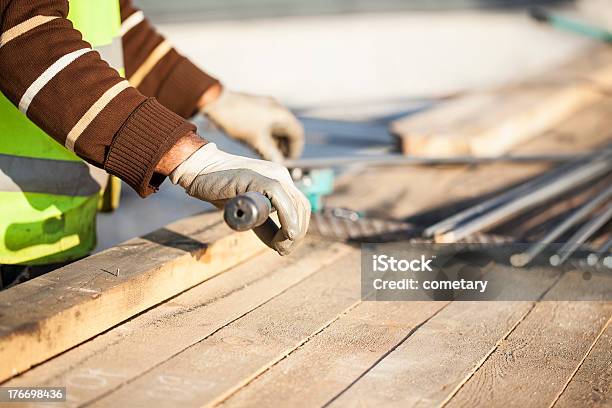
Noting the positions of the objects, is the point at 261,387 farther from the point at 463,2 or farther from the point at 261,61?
the point at 463,2

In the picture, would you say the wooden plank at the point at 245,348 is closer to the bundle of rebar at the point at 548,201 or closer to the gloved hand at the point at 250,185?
the gloved hand at the point at 250,185

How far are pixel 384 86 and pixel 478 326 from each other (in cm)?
368

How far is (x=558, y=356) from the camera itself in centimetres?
169

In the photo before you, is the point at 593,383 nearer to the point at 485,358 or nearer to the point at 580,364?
the point at 580,364

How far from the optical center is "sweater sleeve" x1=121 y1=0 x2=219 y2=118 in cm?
246

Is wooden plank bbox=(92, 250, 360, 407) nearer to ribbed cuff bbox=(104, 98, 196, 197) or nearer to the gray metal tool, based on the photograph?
the gray metal tool

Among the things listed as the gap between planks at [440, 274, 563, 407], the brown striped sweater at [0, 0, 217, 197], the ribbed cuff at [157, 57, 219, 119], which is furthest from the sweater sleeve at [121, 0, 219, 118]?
the gap between planks at [440, 274, 563, 407]

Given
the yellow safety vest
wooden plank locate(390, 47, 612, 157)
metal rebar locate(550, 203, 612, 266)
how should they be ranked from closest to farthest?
the yellow safety vest < metal rebar locate(550, 203, 612, 266) < wooden plank locate(390, 47, 612, 157)

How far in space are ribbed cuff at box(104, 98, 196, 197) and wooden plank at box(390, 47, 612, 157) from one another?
1654 millimetres

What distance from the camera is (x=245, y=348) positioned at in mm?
1675

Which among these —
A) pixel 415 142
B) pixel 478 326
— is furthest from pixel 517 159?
pixel 478 326

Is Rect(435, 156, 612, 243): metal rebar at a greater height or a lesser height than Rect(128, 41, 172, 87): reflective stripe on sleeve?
lesser

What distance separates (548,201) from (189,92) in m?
1.16

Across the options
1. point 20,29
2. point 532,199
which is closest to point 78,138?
point 20,29
